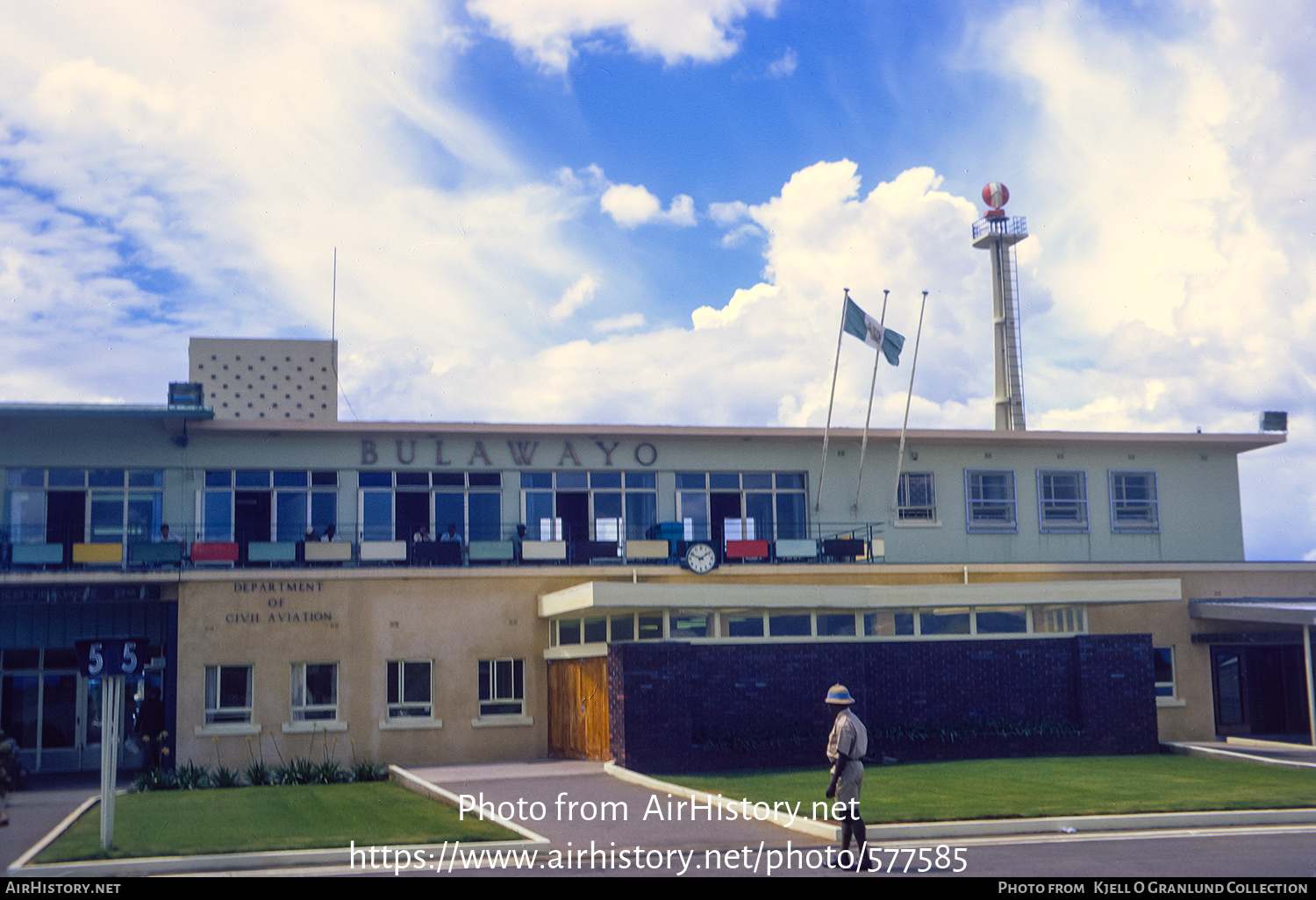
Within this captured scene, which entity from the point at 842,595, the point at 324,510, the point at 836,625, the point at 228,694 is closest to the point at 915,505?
the point at 836,625

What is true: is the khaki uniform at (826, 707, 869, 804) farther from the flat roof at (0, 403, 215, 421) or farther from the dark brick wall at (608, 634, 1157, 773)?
the flat roof at (0, 403, 215, 421)

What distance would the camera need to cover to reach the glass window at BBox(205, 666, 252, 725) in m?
25.6

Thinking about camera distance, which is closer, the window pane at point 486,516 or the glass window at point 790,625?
the glass window at point 790,625

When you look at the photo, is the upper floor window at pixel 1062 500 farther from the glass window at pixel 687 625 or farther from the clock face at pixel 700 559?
the glass window at pixel 687 625

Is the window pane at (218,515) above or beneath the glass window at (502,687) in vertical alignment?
above

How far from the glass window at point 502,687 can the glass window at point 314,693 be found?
9.98ft

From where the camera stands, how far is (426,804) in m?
17.9

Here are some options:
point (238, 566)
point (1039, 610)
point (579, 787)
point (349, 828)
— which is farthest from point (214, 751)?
point (1039, 610)

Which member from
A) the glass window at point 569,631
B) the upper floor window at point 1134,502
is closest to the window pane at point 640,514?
the glass window at point 569,631

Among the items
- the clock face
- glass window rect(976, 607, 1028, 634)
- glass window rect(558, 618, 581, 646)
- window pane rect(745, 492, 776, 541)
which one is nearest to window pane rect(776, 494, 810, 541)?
window pane rect(745, 492, 776, 541)

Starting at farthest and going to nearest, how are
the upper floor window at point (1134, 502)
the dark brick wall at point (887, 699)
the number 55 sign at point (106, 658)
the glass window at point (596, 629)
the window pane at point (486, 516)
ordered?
1. the upper floor window at point (1134, 502)
2. the window pane at point (486, 516)
3. the glass window at point (596, 629)
4. the dark brick wall at point (887, 699)
5. the number 55 sign at point (106, 658)

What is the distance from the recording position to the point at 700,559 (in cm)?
2767

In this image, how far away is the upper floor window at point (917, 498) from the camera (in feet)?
107

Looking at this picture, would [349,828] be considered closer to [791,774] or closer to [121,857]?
[121,857]
